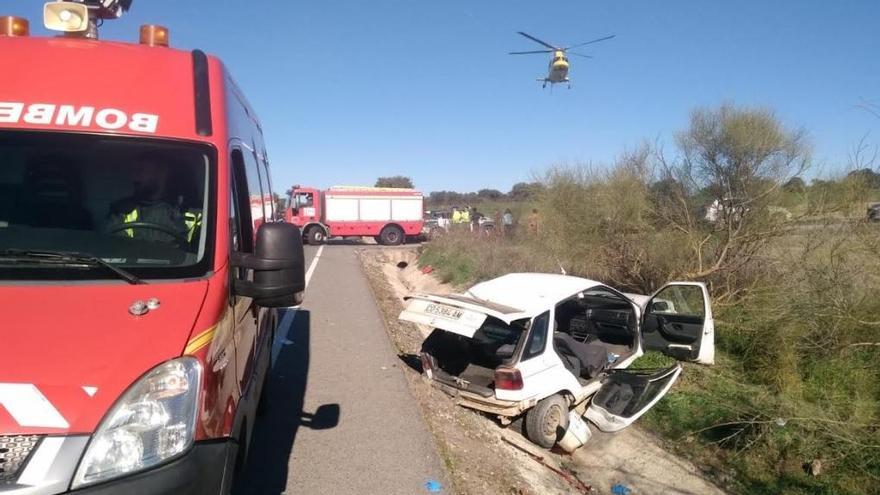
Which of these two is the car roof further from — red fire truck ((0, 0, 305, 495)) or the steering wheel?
the steering wheel

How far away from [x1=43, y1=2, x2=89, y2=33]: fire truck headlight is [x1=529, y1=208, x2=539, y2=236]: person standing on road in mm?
14105

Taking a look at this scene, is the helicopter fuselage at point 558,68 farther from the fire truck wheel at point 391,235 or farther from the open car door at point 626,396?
the fire truck wheel at point 391,235

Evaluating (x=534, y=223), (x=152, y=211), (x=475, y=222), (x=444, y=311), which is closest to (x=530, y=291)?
(x=444, y=311)

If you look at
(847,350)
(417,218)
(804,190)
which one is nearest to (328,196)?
(417,218)

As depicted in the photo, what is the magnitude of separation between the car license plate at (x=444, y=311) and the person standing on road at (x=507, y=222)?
1632 centimetres

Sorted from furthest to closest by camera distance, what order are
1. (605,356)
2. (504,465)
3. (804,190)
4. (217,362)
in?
(804,190) → (605,356) → (504,465) → (217,362)

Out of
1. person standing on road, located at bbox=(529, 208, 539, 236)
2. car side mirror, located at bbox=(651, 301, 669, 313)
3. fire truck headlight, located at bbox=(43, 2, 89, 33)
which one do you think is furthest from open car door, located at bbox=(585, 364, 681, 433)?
person standing on road, located at bbox=(529, 208, 539, 236)

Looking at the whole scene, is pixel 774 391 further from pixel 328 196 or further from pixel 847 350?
pixel 328 196

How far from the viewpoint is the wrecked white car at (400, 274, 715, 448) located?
6.50m

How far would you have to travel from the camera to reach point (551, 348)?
677cm

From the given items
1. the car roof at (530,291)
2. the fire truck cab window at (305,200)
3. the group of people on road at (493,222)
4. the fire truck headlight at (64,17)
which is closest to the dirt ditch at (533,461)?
the car roof at (530,291)

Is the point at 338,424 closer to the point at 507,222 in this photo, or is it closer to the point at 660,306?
the point at 660,306

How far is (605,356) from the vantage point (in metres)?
7.83

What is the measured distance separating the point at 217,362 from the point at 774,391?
7932 mm
